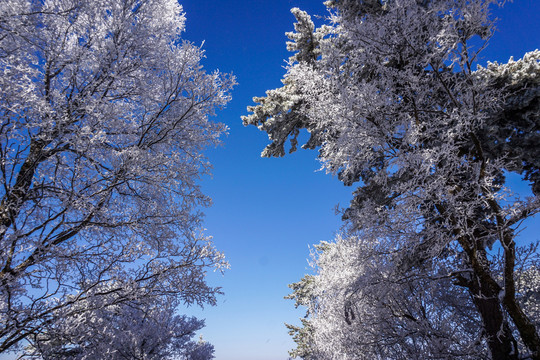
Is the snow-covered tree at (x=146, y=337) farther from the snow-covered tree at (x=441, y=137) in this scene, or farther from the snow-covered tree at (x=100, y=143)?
the snow-covered tree at (x=441, y=137)

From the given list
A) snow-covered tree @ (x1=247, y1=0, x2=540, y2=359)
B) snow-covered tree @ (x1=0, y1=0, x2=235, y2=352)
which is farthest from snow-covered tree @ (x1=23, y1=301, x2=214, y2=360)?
snow-covered tree @ (x1=247, y1=0, x2=540, y2=359)

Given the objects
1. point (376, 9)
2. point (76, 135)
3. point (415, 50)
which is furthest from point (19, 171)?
point (376, 9)

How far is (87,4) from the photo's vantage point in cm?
484

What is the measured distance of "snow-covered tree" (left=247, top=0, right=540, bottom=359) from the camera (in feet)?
14.8

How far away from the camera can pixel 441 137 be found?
16.9ft

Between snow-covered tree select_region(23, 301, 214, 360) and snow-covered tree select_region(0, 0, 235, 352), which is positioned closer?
snow-covered tree select_region(0, 0, 235, 352)

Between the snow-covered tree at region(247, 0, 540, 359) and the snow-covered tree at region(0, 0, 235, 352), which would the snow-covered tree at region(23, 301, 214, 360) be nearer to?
the snow-covered tree at region(0, 0, 235, 352)

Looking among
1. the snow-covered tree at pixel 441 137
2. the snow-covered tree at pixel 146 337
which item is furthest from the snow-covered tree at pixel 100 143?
the snow-covered tree at pixel 441 137

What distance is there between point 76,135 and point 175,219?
2180 millimetres

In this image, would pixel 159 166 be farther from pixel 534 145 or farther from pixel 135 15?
pixel 534 145

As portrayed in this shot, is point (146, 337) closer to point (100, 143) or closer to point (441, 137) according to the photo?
point (100, 143)

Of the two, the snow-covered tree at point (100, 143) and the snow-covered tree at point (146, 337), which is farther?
the snow-covered tree at point (146, 337)

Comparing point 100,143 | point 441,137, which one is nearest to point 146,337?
point 100,143

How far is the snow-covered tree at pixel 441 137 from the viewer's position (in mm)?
4520
